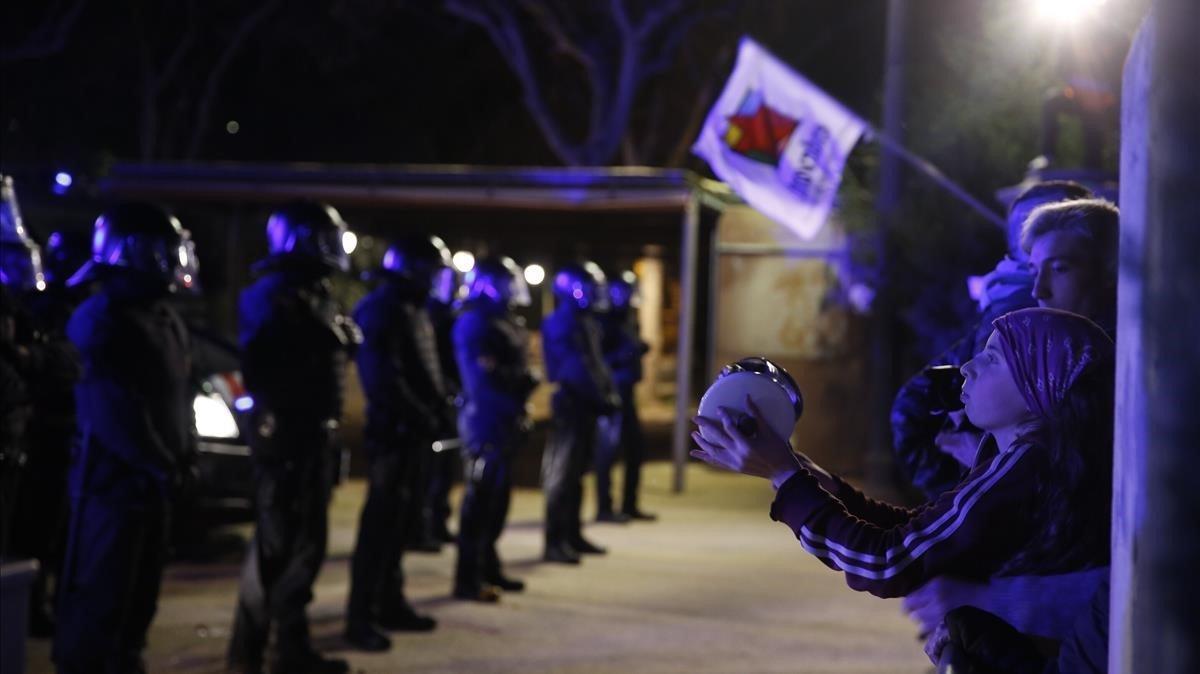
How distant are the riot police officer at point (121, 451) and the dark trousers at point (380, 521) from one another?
174 cm

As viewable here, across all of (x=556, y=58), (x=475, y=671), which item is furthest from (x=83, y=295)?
(x=556, y=58)

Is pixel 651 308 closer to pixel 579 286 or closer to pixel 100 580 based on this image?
pixel 579 286

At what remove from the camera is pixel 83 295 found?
8398mm

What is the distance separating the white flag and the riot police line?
67.0 inches

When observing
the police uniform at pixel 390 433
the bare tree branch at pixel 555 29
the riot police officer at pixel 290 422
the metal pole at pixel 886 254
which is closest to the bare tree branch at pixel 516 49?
the bare tree branch at pixel 555 29

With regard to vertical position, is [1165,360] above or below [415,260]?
below

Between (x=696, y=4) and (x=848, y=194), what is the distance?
12.5m

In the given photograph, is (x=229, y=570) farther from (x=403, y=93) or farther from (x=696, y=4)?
(x=403, y=93)

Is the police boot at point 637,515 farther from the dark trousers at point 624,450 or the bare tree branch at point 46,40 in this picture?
the bare tree branch at point 46,40

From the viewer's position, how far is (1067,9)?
324 inches

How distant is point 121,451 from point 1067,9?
18.8 feet

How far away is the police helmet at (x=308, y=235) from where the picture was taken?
21.9 ft

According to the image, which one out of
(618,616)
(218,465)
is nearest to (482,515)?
(618,616)

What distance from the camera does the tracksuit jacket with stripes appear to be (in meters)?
2.72
